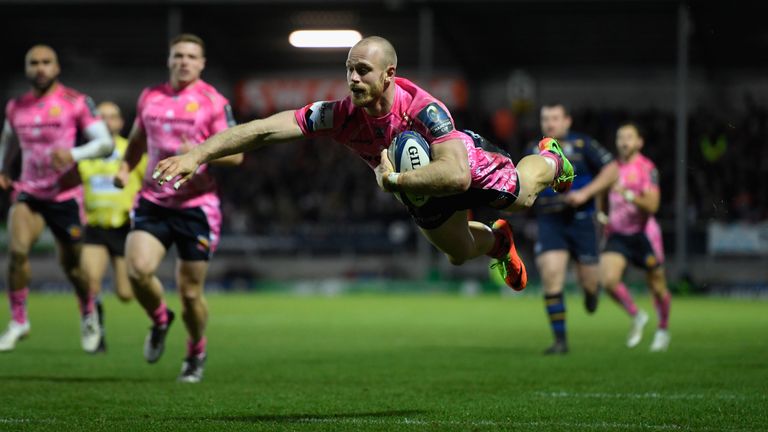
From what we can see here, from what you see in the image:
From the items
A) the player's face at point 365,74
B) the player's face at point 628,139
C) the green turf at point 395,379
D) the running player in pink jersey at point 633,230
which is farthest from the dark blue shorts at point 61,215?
the player's face at point 628,139

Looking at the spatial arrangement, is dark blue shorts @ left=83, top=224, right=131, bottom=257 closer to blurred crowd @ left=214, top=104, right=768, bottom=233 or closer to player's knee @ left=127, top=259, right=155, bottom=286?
player's knee @ left=127, top=259, right=155, bottom=286

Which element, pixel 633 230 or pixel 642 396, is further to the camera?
pixel 633 230

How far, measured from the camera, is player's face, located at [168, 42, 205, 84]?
8.49 m

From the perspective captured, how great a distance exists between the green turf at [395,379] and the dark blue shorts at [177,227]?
0.97 meters

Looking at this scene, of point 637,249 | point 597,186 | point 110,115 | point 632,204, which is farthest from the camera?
point 110,115

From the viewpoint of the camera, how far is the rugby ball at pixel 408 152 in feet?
20.7

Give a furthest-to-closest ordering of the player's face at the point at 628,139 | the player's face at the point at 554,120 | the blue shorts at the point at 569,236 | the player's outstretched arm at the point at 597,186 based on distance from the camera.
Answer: the player's face at the point at 628,139
the blue shorts at the point at 569,236
the player's face at the point at 554,120
the player's outstretched arm at the point at 597,186

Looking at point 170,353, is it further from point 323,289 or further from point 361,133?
point 323,289

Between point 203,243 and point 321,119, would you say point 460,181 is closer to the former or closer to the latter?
point 321,119

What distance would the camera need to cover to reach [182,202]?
8.38m

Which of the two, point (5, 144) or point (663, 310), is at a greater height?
point (5, 144)

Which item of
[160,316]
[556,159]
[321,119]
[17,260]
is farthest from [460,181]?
[17,260]

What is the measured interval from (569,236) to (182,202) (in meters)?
4.55

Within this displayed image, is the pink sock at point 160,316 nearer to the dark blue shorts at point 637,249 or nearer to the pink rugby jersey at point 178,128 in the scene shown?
the pink rugby jersey at point 178,128
